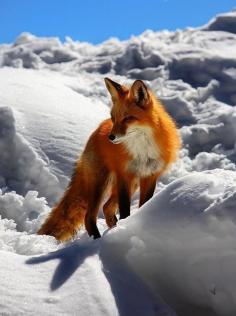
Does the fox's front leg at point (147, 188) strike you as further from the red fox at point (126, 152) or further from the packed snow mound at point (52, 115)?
the packed snow mound at point (52, 115)

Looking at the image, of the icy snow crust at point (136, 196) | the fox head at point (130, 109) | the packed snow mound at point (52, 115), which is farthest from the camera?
the packed snow mound at point (52, 115)

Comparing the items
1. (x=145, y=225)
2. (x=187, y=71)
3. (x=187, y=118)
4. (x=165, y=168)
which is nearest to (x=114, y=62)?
(x=187, y=71)

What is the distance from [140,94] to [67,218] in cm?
118

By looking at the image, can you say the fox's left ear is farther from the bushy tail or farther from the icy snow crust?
the bushy tail

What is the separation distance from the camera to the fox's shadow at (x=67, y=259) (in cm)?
238

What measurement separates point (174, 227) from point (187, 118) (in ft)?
20.8

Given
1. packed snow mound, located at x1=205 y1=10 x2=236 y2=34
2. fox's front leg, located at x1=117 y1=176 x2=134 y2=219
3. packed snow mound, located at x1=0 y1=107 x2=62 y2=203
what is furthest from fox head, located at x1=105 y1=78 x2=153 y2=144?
packed snow mound, located at x1=205 y1=10 x2=236 y2=34

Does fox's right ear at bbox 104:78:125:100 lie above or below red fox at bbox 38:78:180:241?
above

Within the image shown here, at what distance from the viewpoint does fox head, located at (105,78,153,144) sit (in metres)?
3.55

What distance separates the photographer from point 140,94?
11.9ft

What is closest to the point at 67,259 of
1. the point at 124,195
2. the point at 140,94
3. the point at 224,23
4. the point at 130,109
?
the point at 124,195

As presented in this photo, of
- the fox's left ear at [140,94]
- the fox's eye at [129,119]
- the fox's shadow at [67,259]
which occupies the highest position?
the fox's left ear at [140,94]

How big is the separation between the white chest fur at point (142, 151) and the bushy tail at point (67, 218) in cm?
62

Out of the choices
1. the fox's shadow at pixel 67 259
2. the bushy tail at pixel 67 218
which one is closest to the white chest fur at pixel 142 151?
the bushy tail at pixel 67 218
